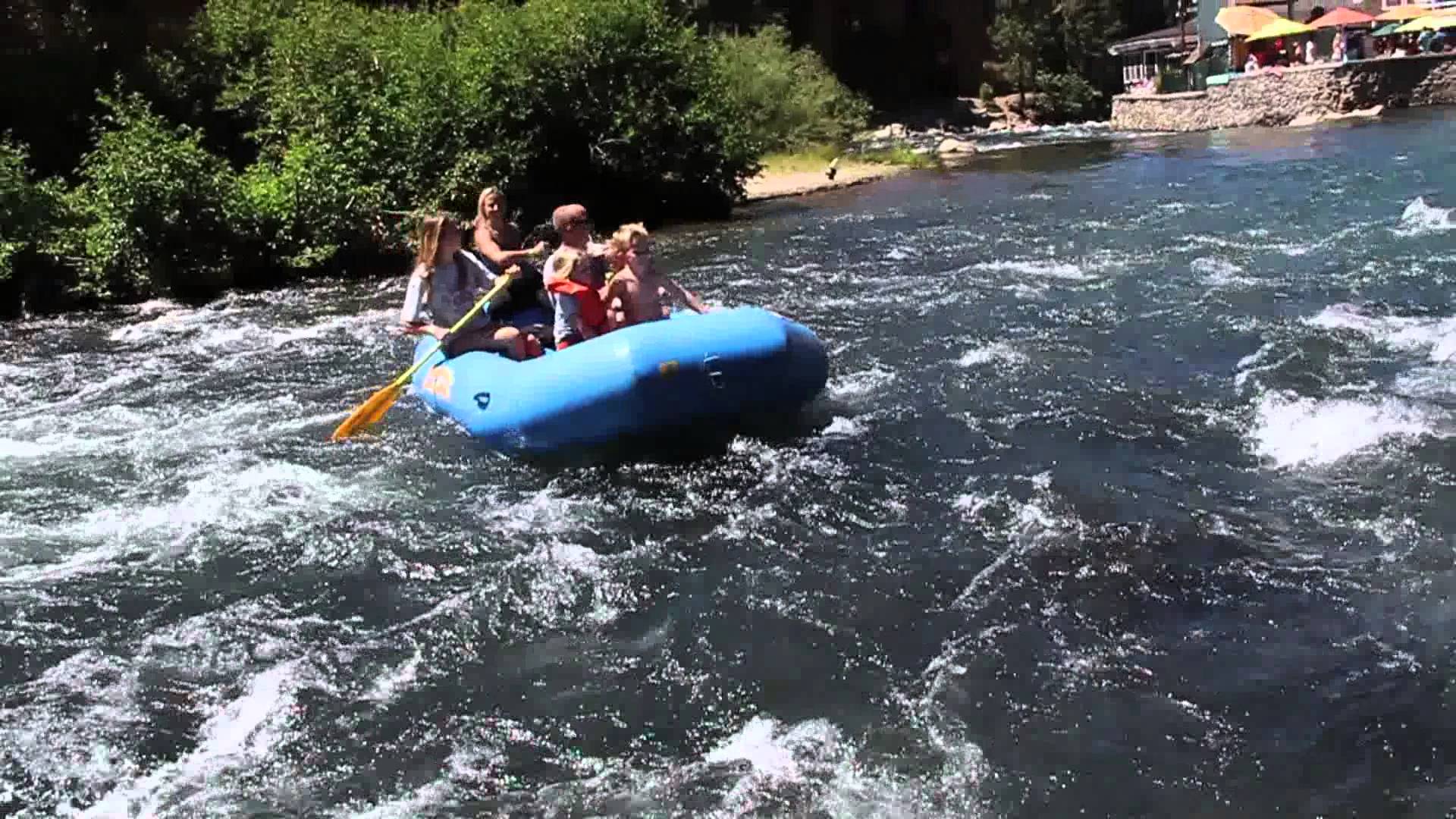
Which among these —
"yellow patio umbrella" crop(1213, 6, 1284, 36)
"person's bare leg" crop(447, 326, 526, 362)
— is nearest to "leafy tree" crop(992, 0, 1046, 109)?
"yellow patio umbrella" crop(1213, 6, 1284, 36)

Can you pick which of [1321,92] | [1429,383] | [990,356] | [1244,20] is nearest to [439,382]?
[990,356]

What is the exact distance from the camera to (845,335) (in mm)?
10562

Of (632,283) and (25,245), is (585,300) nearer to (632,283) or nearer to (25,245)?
(632,283)

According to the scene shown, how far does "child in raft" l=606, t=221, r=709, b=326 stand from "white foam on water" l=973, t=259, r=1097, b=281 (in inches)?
212

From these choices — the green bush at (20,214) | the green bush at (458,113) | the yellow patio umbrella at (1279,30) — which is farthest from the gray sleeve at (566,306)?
the yellow patio umbrella at (1279,30)

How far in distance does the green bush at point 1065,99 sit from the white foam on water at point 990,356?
36.2m

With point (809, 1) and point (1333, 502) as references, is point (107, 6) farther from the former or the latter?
point (809, 1)

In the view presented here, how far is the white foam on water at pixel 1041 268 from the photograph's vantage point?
12383mm

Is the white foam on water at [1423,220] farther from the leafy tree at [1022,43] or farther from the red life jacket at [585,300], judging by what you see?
the leafy tree at [1022,43]

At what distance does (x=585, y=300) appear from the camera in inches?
309

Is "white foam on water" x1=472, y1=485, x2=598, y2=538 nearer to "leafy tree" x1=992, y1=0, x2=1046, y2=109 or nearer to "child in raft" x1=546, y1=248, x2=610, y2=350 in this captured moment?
"child in raft" x1=546, y1=248, x2=610, y2=350

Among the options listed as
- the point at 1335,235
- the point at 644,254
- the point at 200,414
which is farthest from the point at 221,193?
the point at 1335,235

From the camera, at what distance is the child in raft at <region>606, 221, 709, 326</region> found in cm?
789

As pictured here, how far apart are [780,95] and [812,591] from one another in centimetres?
2160
